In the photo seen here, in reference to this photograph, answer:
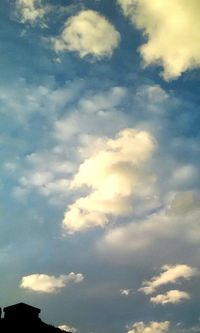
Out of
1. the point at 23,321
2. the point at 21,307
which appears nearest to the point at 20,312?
the point at 21,307

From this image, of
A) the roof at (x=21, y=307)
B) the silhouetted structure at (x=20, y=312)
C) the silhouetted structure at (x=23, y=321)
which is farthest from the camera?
the roof at (x=21, y=307)

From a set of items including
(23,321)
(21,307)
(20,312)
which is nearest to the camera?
(23,321)

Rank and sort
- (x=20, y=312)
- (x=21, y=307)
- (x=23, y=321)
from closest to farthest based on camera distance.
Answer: (x=23, y=321) → (x=20, y=312) → (x=21, y=307)

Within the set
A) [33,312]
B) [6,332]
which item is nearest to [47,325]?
[33,312]

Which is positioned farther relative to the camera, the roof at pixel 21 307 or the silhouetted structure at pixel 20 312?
the roof at pixel 21 307

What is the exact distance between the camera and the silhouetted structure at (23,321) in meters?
38.9

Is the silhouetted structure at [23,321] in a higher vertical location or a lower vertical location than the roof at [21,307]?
lower

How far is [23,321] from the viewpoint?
3981cm

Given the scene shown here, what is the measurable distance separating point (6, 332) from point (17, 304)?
2860mm

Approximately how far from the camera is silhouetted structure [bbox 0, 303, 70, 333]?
38906 mm

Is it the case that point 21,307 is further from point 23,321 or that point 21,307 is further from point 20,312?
point 23,321

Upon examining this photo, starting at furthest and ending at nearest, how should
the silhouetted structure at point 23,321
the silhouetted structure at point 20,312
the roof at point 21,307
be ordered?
the roof at point 21,307
the silhouetted structure at point 20,312
the silhouetted structure at point 23,321

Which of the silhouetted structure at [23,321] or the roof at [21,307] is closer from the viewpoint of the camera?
the silhouetted structure at [23,321]

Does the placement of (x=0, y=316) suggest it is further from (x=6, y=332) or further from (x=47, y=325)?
(x=47, y=325)
